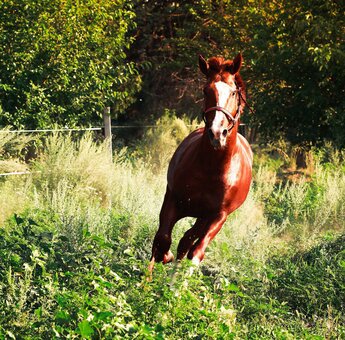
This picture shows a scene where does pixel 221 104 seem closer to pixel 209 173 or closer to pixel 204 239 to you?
pixel 209 173

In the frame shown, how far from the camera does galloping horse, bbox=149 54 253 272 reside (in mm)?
6148

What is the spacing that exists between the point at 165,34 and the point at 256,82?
5.76 metres

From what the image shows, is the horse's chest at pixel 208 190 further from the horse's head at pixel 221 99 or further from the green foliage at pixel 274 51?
the green foliage at pixel 274 51

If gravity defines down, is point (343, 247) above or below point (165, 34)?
below

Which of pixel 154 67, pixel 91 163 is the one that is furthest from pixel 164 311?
pixel 154 67

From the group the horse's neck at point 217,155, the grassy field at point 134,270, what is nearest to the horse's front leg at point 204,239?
the grassy field at point 134,270

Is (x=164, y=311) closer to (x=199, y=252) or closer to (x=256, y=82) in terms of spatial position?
(x=199, y=252)

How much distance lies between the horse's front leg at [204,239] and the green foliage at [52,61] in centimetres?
660

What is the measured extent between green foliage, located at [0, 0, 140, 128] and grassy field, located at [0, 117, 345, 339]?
38.2 inches

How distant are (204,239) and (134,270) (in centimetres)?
68

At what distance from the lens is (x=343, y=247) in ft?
27.8

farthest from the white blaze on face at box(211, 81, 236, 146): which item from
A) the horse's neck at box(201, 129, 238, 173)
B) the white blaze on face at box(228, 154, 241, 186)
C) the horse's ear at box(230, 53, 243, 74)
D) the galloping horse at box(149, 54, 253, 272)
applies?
the white blaze on face at box(228, 154, 241, 186)

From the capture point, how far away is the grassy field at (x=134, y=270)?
514 centimetres

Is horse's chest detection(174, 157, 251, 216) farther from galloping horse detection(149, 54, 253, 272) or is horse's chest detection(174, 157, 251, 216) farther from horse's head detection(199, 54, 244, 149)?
horse's head detection(199, 54, 244, 149)
